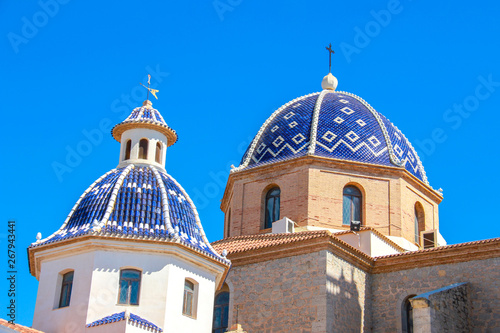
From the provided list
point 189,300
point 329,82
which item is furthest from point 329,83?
point 189,300

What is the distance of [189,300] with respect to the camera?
611 inches

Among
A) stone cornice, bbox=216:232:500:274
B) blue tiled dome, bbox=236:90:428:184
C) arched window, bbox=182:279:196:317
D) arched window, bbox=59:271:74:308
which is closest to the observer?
arched window, bbox=59:271:74:308

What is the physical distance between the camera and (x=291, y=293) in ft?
60.6

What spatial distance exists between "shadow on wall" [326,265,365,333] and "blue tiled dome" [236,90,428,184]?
4583 mm

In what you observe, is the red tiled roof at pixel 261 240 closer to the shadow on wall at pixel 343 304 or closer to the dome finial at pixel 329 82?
the shadow on wall at pixel 343 304

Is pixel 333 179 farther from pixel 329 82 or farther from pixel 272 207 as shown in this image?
pixel 329 82

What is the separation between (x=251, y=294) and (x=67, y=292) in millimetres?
5298

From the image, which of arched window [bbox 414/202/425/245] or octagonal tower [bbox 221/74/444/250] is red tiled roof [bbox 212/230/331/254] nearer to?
octagonal tower [bbox 221/74/444/250]

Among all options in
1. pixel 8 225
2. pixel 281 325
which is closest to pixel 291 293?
pixel 281 325

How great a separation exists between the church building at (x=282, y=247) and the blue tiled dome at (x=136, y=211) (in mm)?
32

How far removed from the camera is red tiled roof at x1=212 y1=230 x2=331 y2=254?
1891cm

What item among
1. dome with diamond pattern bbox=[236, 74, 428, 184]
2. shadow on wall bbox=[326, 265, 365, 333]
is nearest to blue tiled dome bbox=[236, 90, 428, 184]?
dome with diamond pattern bbox=[236, 74, 428, 184]

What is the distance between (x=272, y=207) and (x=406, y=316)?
513 cm

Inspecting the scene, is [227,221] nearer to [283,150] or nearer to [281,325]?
[283,150]
